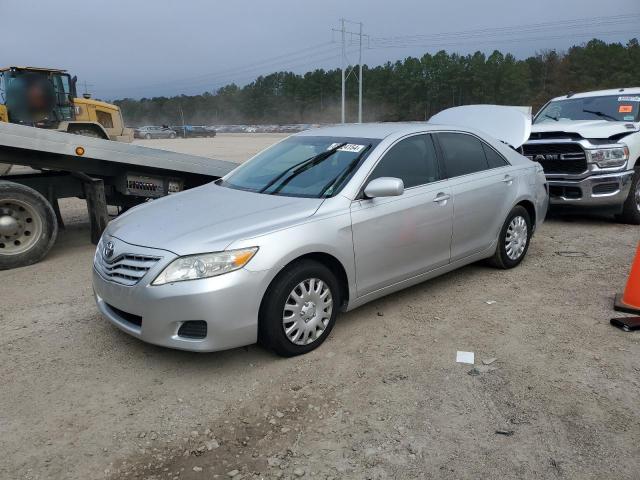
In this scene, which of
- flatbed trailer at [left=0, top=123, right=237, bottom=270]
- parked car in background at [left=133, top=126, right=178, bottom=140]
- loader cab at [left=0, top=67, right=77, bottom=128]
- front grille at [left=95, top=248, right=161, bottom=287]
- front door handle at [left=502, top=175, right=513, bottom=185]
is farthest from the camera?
parked car in background at [left=133, top=126, right=178, bottom=140]

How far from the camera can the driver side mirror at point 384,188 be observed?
3.92 m

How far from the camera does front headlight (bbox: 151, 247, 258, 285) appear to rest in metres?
3.33

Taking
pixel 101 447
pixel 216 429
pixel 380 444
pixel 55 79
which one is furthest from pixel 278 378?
pixel 55 79

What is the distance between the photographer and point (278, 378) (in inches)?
138

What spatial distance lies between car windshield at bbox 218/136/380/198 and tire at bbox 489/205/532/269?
6.37ft

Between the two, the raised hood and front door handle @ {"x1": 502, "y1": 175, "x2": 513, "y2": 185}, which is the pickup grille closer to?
the raised hood

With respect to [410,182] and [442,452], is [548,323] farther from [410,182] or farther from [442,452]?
[442,452]

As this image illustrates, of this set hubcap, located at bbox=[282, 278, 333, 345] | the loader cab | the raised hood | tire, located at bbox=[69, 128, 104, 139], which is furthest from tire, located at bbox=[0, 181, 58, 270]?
tire, located at bbox=[69, 128, 104, 139]

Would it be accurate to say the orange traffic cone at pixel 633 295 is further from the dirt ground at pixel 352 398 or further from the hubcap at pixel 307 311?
the hubcap at pixel 307 311

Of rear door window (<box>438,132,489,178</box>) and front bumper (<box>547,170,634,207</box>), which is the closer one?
rear door window (<box>438,132,489,178</box>)

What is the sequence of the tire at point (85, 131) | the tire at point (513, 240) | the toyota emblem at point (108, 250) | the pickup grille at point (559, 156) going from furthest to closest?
the tire at point (85, 131), the pickup grille at point (559, 156), the tire at point (513, 240), the toyota emblem at point (108, 250)

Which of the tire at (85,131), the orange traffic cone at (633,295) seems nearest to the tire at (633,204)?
the orange traffic cone at (633,295)

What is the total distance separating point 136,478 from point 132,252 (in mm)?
1505

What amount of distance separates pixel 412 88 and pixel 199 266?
8452cm
